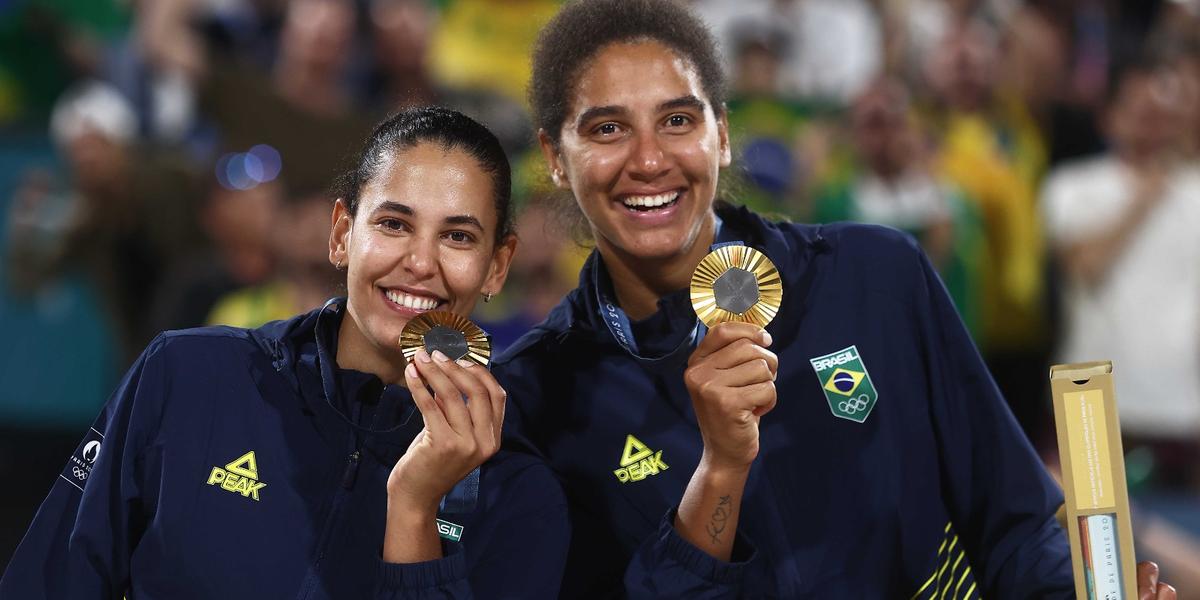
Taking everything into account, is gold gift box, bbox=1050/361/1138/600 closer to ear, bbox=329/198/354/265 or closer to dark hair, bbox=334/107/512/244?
dark hair, bbox=334/107/512/244

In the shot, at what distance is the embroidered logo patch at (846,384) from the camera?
9.26 feet

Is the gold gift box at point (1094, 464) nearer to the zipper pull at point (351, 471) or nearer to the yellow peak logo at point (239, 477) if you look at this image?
the zipper pull at point (351, 471)

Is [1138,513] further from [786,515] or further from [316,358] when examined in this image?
[316,358]

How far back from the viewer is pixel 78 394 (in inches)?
227

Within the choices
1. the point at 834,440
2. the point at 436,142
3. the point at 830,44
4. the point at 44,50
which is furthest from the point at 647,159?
the point at 830,44

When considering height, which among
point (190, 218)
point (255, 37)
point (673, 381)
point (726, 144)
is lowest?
point (673, 381)

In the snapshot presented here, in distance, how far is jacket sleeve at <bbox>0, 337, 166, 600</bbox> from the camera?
8.32 feet

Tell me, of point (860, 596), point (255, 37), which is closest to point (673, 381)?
point (860, 596)

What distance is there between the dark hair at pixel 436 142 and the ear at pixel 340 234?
2cm

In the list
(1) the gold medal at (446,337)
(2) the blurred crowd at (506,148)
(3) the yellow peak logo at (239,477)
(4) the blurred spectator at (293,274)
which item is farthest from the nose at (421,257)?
(2) the blurred crowd at (506,148)

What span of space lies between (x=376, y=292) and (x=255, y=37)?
4.36 metres

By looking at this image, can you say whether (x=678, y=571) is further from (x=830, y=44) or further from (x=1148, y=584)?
(x=830, y=44)

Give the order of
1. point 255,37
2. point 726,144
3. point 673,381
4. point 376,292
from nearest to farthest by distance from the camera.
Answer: point 376,292, point 673,381, point 726,144, point 255,37

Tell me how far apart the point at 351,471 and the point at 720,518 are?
63cm
